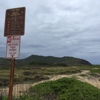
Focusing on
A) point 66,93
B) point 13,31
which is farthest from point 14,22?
point 66,93

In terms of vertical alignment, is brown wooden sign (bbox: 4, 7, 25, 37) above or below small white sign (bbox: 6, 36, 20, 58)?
above

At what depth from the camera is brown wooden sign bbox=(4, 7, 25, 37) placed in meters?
4.45

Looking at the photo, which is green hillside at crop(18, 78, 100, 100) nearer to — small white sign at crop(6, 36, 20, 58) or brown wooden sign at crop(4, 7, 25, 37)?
small white sign at crop(6, 36, 20, 58)

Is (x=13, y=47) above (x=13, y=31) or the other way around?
the other way around

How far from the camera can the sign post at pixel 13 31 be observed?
4441 mm

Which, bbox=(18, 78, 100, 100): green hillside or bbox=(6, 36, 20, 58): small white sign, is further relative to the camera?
bbox=(18, 78, 100, 100): green hillside

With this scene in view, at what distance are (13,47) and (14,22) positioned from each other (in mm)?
529

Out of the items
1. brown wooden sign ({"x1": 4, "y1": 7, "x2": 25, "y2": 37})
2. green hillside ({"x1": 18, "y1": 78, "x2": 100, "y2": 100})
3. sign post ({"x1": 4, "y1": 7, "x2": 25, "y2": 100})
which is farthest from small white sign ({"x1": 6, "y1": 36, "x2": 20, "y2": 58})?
green hillside ({"x1": 18, "y1": 78, "x2": 100, "y2": 100})

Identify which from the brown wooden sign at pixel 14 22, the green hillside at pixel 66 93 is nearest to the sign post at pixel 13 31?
the brown wooden sign at pixel 14 22

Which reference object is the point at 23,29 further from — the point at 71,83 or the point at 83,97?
the point at 71,83

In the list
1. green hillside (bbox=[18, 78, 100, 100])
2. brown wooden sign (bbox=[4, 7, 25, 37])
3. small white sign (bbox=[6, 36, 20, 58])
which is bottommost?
green hillside (bbox=[18, 78, 100, 100])

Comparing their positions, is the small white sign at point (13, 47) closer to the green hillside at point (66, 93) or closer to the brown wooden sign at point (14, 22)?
the brown wooden sign at point (14, 22)

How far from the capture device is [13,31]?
4.54m

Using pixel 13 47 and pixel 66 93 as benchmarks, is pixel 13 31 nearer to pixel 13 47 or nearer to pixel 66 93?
pixel 13 47
